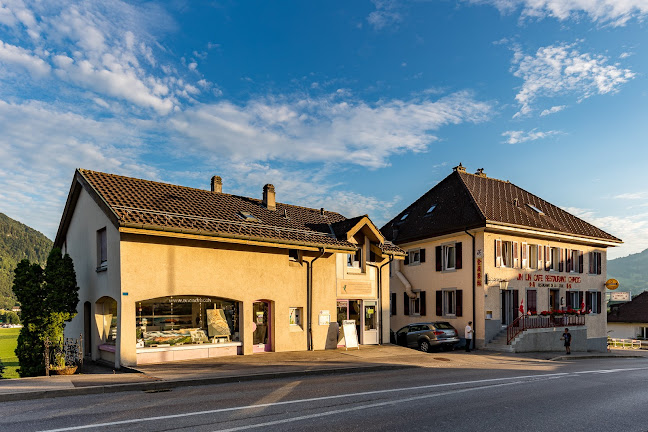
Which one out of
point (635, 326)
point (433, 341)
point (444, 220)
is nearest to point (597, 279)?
point (444, 220)

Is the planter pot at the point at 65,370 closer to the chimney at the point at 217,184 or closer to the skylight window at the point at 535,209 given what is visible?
the chimney at the point at 217,184

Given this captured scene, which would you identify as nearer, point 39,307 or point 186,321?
point 39,307

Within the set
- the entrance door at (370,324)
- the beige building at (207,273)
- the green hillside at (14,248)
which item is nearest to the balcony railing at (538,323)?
the beige building at (207,273)

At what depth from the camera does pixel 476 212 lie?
2689 centimetres

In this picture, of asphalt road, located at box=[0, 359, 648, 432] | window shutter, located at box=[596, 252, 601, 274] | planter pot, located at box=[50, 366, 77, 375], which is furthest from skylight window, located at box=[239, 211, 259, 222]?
window shutter, located at box=[596, 252, 601, 274]

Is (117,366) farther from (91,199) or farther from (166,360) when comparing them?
(91,199)

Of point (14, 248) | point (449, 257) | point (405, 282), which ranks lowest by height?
point (405, 282)

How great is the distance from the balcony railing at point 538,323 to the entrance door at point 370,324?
23.1ft

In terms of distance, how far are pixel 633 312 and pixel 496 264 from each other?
32.6 metres

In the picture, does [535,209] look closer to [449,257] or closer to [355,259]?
[449,257]

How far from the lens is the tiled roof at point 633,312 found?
48250 mm

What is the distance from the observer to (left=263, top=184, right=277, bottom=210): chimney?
22.5m

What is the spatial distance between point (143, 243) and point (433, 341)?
572 inches

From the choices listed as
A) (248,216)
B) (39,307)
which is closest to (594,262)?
(248,216)
